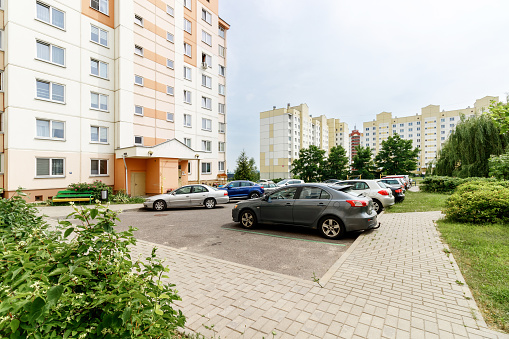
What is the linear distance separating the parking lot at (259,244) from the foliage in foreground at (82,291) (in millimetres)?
3493

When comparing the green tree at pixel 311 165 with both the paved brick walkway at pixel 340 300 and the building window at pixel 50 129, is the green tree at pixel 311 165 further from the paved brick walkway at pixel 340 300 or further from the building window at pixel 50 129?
the paved brick walkway at pixel 340 300

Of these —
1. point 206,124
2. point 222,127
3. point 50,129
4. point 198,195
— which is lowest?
point 198,195

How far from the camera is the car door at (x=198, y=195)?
14.5m

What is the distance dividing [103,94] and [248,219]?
18.8m

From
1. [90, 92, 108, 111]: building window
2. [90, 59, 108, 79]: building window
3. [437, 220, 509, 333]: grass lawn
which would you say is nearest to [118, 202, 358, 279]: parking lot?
[437, 220, 509, 333]: grass lawn

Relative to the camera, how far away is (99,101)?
65.1 ft

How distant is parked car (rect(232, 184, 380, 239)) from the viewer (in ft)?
22.9

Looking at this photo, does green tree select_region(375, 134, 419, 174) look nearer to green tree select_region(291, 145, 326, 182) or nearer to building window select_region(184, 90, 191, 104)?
green tree select_region(291, 145, 326, 182)

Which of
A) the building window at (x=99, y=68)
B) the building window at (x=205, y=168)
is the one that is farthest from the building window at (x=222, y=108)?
the building window at (x=99, y=68)

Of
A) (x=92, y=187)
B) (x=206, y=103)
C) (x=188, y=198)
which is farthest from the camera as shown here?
(x=206, y=103)

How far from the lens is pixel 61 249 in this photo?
192 cm

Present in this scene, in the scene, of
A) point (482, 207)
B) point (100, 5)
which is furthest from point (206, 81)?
point (482, 207)

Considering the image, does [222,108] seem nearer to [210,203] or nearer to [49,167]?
[49,167]

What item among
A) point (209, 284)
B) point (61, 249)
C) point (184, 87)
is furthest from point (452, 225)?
point (184, 87)
